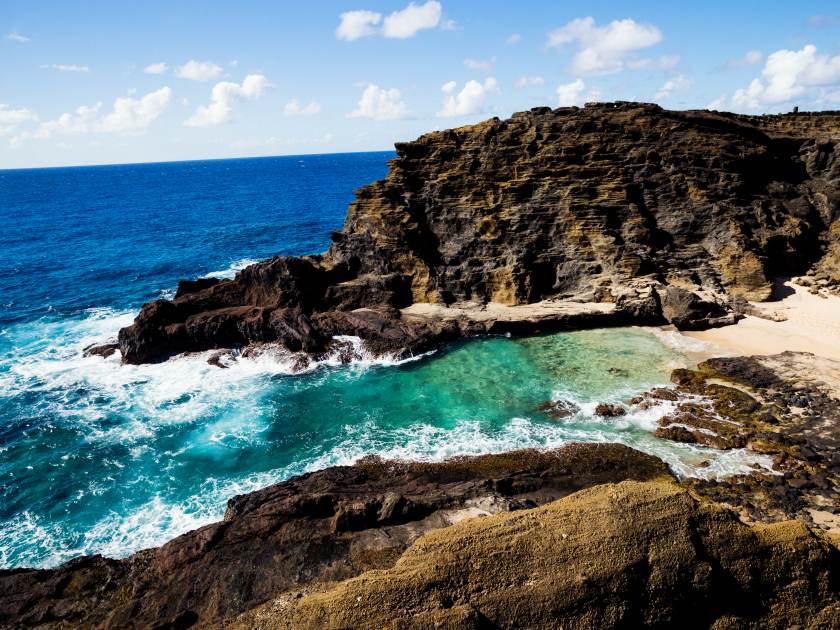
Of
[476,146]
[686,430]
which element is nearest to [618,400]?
[686,430]

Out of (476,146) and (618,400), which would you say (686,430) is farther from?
(476,146)

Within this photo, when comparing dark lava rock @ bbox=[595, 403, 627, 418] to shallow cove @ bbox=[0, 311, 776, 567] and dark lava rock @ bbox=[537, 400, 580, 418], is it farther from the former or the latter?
dark lava rock @ bbox=[537, 400, 580, 418]

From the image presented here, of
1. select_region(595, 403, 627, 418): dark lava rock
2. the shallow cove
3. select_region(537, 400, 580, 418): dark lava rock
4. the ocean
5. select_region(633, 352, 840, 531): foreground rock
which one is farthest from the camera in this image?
select_region(537, 400, 580, 418): dark lava rock

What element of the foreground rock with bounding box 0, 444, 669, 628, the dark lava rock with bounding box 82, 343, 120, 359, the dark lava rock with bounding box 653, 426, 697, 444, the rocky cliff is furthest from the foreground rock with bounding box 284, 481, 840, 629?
the dark lava rock with bounding box 82, 343, 120, 359

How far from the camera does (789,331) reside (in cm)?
3591

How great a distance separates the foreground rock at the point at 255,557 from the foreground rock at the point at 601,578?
3.33m

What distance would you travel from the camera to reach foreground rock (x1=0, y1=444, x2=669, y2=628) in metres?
15.0

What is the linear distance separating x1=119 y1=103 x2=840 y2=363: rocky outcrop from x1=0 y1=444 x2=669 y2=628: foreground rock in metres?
19.6

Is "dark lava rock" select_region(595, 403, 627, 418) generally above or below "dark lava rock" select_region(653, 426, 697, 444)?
above

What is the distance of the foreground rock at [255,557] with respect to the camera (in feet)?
49.1

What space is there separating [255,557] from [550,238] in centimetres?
3550

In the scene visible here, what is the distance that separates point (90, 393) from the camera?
3547cm

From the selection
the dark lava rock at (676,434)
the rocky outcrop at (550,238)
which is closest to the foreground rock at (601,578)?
the dark lava rock at (676,434)

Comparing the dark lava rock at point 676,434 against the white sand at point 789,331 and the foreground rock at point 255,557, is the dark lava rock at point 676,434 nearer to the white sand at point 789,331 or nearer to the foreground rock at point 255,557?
the foreground rock at point 255,557
